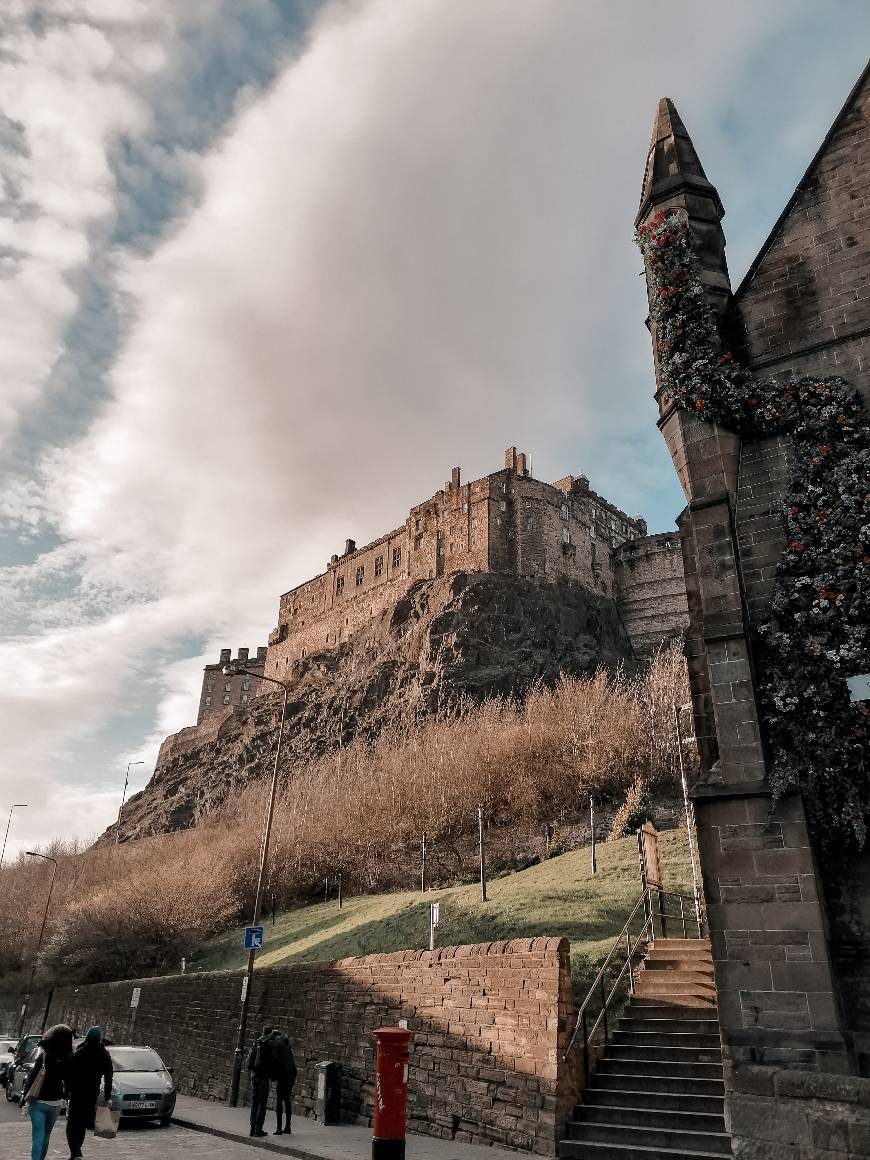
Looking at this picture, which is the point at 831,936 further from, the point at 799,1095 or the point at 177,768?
the point at 177,768

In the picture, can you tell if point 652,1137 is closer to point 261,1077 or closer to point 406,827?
point 261,1077

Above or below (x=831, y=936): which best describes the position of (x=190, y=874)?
above

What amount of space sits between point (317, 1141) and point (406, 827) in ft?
86.5

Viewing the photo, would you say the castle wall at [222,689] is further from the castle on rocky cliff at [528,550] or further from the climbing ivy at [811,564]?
the climbing ivy at [811,564]

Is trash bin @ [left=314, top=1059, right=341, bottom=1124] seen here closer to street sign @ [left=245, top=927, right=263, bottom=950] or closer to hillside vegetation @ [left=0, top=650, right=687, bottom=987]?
street sign @ [left=245, top=927, right=263, bottom=950]

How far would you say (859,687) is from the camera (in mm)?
8703

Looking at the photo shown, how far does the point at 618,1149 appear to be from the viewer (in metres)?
8.94

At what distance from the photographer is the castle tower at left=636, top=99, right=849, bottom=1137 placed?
25.8ft

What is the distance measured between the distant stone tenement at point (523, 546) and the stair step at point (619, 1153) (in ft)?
201

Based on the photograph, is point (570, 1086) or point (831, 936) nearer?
point (831, 936)

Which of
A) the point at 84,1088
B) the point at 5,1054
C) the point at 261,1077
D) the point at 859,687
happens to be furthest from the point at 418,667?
the point at 859,687

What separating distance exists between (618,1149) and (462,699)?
161 ft

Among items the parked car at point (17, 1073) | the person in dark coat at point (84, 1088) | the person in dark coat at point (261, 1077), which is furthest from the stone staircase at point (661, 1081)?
the parked car at point (17, 1073)

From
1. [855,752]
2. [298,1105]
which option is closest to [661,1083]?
[855,752]
